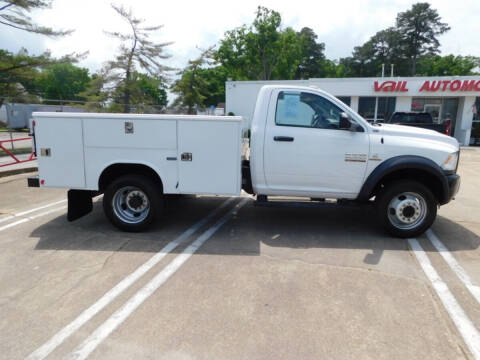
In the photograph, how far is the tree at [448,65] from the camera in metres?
55.1

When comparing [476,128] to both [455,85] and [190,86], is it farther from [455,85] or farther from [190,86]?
[190,86]

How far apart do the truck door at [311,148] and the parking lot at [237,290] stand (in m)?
0.86

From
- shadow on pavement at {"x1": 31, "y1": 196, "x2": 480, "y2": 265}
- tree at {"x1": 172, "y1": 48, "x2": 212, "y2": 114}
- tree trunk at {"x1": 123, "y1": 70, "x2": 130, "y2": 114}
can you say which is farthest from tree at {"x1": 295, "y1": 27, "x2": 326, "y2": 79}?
shadow on pavement at {"x1": 31, "y1": 196, "x2": 480, "y2": 265}

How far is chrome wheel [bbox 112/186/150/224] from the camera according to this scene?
5168 millimetres

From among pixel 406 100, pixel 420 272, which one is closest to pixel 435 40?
pixel 406 100

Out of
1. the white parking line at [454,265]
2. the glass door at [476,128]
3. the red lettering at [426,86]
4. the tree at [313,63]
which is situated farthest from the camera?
the tree at [313,63]

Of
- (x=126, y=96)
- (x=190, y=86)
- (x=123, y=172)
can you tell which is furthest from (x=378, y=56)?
(x=123, y=172)

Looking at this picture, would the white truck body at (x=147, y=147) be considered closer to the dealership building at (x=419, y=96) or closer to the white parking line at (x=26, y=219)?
the white parking line at (x=26, y=219)

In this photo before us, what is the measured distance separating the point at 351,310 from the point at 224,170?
2529mm

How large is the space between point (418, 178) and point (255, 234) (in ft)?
8.59

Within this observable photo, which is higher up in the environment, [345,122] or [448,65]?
[448,65]

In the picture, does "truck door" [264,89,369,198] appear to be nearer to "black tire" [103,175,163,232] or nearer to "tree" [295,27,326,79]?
"black tire" [103,175,163,232]

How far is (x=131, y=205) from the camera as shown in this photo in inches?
207

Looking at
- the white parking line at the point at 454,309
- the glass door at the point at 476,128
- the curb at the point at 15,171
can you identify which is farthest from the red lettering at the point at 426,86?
the curb at the point at 15,171
